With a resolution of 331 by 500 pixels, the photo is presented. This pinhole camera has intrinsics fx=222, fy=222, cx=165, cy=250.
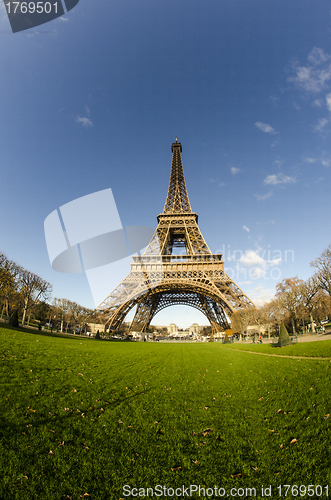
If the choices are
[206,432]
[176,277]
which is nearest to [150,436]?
[206,432]

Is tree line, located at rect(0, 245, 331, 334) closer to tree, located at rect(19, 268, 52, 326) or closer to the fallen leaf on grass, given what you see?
tree, located at rect(19, 268, 52, 326)

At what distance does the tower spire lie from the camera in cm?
4866

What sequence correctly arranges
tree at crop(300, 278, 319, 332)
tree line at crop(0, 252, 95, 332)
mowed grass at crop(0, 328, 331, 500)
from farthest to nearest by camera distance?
tree at crop(300, 278, 319, 332)
tree line at crop(0, 252, 95, 332)
mowed grass at crop(0, 328, 331, 500)

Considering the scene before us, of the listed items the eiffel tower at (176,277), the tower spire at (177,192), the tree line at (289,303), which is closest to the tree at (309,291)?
the tree line at (289,303)

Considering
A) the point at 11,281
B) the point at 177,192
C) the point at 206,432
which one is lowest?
the point at 206,432

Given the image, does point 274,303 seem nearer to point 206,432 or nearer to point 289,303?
point 289,303

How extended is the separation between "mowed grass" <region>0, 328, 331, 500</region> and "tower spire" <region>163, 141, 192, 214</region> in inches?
1673

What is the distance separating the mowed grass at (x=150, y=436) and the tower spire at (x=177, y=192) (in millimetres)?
42491

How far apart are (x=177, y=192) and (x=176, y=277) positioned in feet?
70.9

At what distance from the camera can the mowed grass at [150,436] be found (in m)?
2.75

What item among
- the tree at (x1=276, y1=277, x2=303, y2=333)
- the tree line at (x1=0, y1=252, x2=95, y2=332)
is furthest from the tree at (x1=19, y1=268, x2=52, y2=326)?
the tree at (x1=276, y1=277, x2=303, y2=333)

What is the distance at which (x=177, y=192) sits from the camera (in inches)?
2013

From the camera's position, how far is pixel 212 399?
5910 millimetres

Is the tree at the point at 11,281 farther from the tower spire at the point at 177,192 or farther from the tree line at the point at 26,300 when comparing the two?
the tower spire at the point at 177,192
